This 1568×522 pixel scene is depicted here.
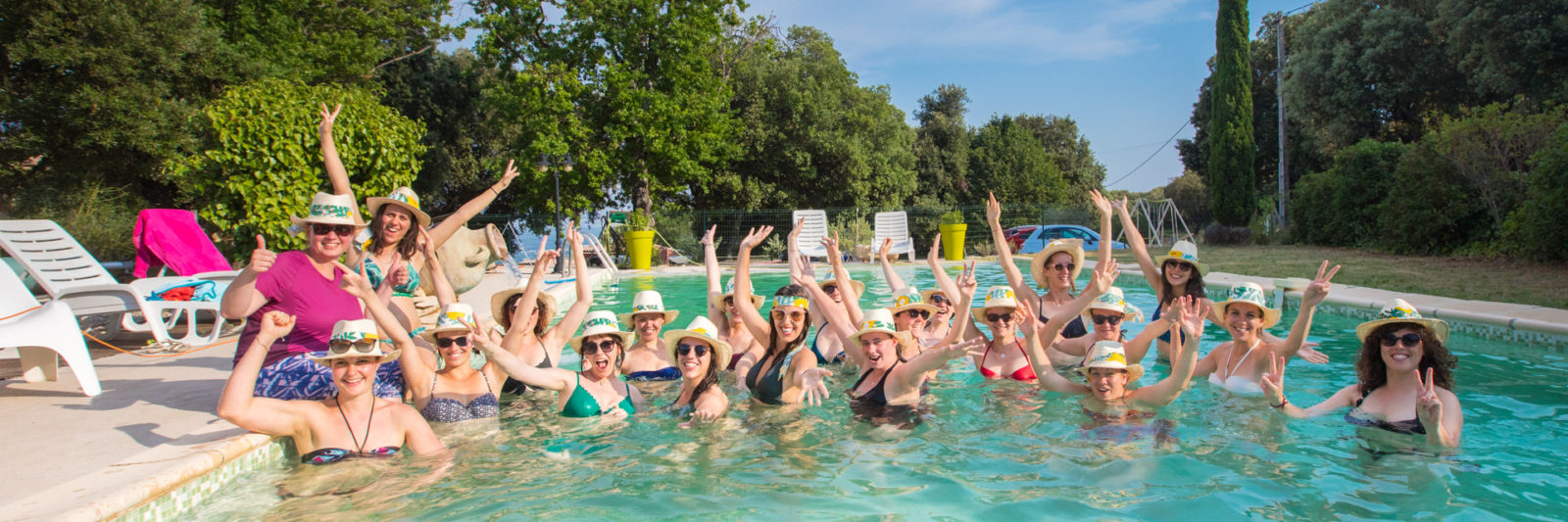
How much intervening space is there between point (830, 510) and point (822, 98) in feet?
69.8

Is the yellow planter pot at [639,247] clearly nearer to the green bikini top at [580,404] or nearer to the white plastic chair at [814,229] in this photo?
the white plastic chair at [814,229]

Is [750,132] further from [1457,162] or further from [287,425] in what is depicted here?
[287,425]

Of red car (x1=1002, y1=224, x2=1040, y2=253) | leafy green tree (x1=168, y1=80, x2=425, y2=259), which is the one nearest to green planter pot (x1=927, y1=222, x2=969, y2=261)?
red car (x1=1002, y1=224, x2=1040, y2=253)

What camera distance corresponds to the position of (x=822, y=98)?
24.7 metres

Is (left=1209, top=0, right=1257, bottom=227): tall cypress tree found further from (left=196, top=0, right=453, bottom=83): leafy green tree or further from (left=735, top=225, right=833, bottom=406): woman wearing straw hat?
(left=735, top=225, right=833, bottom=406): woman wearing straw hat

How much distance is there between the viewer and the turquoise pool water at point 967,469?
4156 mm

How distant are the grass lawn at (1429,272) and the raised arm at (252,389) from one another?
35.6 ft

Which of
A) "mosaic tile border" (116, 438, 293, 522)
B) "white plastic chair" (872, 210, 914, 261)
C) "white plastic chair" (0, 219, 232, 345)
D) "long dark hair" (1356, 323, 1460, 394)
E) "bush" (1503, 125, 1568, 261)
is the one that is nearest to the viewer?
"mosaic tile border" (116, 438, 293, 522)

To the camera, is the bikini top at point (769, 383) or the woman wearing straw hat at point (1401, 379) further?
the bikini top at point (769, 383)

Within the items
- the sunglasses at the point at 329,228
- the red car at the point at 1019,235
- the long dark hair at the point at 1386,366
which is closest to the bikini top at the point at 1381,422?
the long dark hair at the point at 1386,366

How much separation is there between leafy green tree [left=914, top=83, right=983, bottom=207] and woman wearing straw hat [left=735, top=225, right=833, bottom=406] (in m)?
24.1

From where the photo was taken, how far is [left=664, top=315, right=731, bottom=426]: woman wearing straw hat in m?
5.33

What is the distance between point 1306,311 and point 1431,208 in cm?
1428

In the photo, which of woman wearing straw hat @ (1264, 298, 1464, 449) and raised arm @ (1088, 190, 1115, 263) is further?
raised arm @ (1088, 190, 1115, 263)
